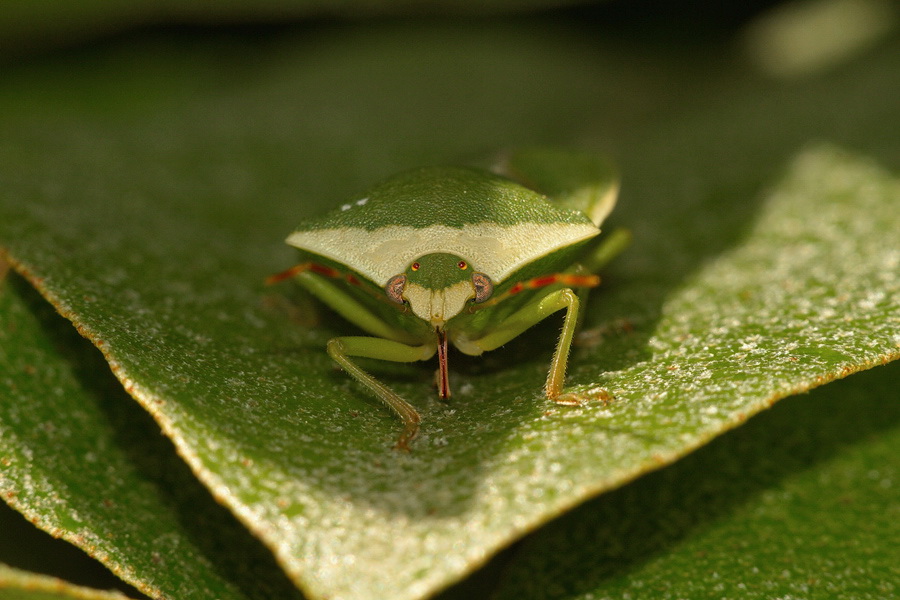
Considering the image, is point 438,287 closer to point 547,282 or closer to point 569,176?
point 547,282

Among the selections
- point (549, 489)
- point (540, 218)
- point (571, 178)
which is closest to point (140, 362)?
point (549, 489)

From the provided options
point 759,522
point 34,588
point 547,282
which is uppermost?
point 547,282

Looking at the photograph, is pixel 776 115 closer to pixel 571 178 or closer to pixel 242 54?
pixel 571 178

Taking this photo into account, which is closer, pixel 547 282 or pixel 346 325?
pixel 547 282

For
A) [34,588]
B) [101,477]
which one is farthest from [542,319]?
[34,588]

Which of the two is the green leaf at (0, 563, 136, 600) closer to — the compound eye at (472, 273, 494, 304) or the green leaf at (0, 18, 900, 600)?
the green leaf at (0, 18, 900, 600)

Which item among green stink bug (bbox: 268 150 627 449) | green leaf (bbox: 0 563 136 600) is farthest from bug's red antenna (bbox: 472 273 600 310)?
green leaf (bbox: 0 563 136 600)
